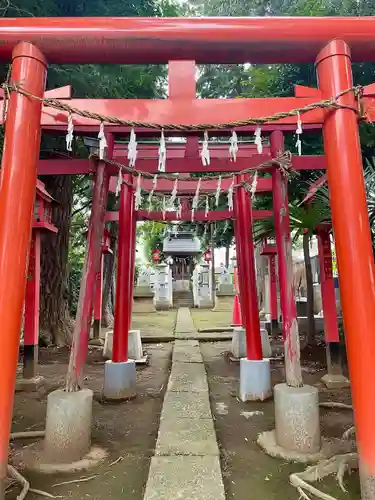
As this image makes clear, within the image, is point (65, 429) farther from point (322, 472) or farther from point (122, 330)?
point (322, 472)

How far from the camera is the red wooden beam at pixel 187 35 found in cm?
Result: 280

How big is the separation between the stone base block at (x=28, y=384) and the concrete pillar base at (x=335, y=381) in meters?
4.52

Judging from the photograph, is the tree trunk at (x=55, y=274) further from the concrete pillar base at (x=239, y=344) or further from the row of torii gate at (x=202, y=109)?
the row of torii gate at (x=202, y=109)

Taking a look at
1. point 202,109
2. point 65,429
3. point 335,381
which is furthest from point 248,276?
point 65,429

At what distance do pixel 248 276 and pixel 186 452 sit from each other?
2.92m

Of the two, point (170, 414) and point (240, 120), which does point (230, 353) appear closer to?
point (170, 414)

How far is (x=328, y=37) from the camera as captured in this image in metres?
2.82

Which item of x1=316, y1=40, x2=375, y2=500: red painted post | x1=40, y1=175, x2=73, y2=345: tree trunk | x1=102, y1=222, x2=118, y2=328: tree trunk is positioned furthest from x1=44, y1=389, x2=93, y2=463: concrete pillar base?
x1=102, y1=222, x2=118, y2=328: tree trunk

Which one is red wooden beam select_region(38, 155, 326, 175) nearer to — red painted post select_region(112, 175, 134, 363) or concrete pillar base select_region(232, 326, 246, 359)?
red painted post select_region(112, 175, 134, 363)

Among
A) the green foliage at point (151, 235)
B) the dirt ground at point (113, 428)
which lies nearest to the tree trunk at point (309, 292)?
the dirt ground at point (113, 428)

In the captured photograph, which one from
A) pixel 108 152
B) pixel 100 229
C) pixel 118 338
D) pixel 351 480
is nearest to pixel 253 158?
pixel 108 152

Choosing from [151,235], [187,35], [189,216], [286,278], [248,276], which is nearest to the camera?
[187,35]

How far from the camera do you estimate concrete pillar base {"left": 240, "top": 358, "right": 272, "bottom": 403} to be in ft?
16.6

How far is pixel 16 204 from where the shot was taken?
2598mm
